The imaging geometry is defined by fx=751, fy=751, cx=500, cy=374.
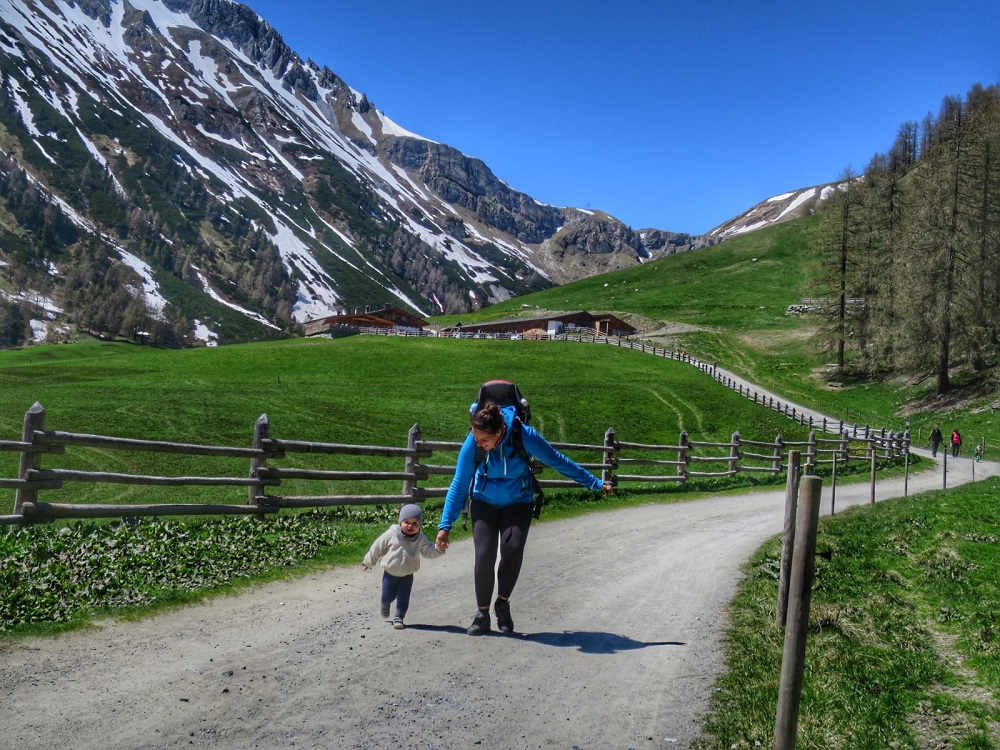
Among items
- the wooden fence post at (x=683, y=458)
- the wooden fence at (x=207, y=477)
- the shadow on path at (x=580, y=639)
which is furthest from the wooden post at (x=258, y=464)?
the wooden fence post at (x=683, y=458)

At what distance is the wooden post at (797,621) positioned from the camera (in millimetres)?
4418

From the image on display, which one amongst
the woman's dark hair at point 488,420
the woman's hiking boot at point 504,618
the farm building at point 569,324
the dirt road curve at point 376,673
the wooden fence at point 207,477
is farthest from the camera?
the farm building at point 569,324

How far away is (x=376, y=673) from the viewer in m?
6.11

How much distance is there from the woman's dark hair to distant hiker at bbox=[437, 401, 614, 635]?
0.18 feet

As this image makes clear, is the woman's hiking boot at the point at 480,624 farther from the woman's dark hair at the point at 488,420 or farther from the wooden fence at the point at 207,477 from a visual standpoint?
the wooden fence at the point at 207,477

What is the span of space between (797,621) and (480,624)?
3484 millimetres

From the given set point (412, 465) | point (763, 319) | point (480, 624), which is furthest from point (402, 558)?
point (763, 319)

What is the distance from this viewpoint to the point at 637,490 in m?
22.8

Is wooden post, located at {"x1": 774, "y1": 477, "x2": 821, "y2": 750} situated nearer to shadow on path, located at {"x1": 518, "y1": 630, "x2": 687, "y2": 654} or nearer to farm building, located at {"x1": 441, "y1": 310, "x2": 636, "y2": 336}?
shadow on path, located at {"x1": 518, "y1": 630, "x2": 687, "y2": 654}

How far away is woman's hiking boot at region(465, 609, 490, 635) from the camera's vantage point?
7.28 meters

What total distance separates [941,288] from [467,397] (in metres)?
30.0

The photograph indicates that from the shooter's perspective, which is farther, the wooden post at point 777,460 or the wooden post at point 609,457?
the wooden post at point 777,460

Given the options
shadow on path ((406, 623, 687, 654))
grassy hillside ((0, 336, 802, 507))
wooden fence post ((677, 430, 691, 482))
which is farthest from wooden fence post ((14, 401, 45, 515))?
wooden fence post ((677, 430, 691, 482))

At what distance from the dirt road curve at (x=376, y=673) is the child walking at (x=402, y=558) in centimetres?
26
